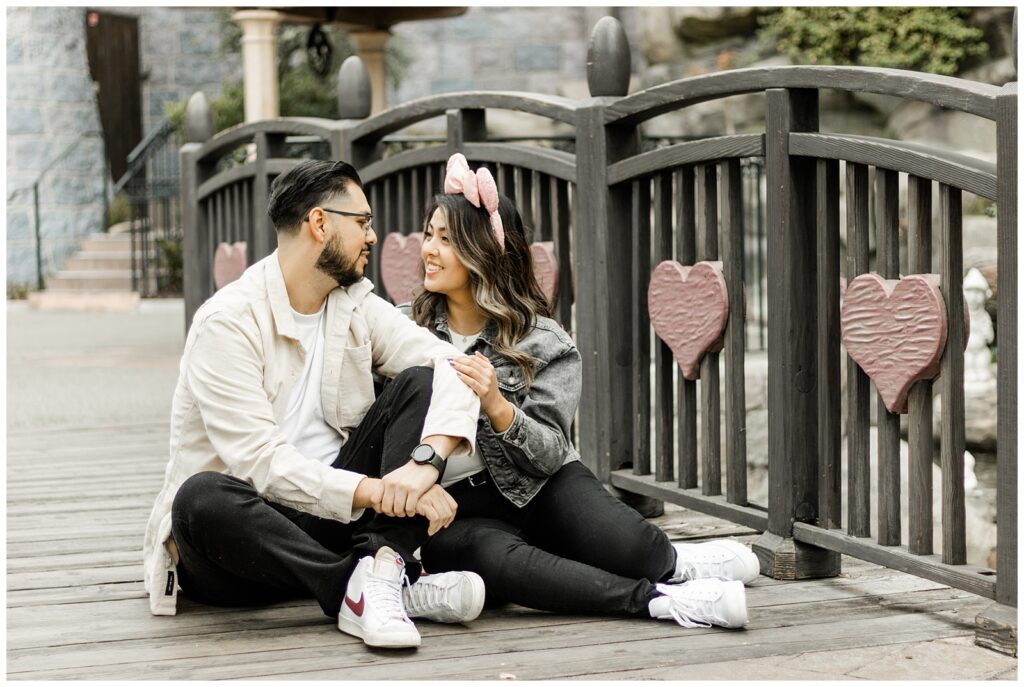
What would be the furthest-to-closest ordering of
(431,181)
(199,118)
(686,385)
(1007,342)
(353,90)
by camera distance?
(199,118)
(353,90)
(431,181)
(686,385)
(1007,342)

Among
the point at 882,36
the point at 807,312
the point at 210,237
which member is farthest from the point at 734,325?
the point at 882,36

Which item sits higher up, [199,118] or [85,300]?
[199,118]

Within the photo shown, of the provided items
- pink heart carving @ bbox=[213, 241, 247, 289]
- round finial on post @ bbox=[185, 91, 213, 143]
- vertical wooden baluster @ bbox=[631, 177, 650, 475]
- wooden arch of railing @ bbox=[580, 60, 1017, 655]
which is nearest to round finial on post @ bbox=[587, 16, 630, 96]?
wooden arch of railing @ bbox=[580, 60, 1017, 655]

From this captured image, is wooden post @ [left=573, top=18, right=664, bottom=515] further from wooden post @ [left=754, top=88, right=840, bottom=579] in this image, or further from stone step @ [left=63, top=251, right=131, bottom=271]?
stone step @ [left=63, top=251, right=131, bottom=271]

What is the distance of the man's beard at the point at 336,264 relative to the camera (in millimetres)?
3096

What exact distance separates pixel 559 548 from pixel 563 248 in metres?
1.24

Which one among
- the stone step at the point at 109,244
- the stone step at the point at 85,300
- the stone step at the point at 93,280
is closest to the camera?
the stone step at the point at 85,300

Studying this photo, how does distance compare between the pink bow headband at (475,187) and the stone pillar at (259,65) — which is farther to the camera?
the stone pillar at (259,65)

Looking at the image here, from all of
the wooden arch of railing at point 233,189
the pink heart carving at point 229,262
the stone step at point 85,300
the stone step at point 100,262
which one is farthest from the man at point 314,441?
the stone step at point 100,262

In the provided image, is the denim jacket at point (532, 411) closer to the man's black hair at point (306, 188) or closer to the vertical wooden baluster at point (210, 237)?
the man's black hair at point (306, 188)

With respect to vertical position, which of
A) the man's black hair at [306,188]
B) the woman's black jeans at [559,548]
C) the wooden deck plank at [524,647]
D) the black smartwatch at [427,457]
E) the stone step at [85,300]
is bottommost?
the wooden deck plank at [524,647]

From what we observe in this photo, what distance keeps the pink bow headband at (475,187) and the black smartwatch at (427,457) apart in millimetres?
605

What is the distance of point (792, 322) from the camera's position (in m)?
3.22

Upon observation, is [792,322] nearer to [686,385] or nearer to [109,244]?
[686,385]
